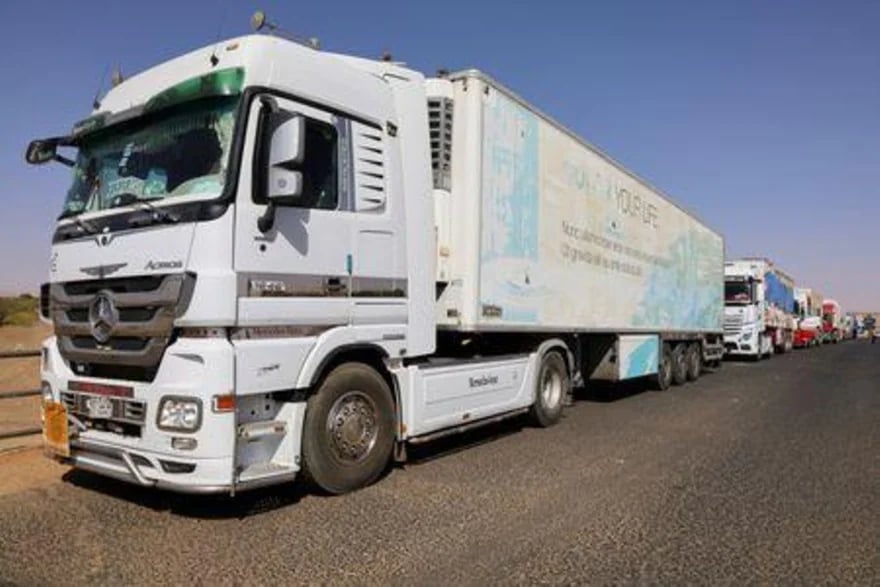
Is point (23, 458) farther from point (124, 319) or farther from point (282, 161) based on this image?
point (282, 161)

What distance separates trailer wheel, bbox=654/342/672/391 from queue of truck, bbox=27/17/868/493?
7354mm

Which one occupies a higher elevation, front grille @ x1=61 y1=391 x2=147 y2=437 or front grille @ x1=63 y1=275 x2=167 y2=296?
front grille @ x1=63 y1=275 x2=167 y2=296

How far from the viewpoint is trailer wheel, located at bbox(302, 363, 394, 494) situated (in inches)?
236

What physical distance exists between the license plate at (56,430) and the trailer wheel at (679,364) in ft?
43.3

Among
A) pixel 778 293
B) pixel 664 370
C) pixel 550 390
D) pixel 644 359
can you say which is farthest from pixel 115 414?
pixel 778 293

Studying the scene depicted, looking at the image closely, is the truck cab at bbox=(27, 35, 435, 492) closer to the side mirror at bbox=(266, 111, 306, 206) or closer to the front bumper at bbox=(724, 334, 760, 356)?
the side mirror at bbox=(266, 111, 306, 206)

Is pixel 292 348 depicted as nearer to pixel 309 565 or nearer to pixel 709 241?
pixel 309 565

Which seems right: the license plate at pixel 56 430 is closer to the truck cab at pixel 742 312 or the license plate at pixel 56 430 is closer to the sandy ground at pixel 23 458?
the sandy ground at pixel 23 458

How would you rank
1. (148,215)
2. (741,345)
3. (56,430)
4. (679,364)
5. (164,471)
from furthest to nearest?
(741,345), (679,364), (56,430), (148,215), (164,471)

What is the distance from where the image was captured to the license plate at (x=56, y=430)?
5961mm

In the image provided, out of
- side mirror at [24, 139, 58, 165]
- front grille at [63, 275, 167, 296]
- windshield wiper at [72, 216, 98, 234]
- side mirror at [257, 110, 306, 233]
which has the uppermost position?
side mirror at [24, 139, 58, 165]

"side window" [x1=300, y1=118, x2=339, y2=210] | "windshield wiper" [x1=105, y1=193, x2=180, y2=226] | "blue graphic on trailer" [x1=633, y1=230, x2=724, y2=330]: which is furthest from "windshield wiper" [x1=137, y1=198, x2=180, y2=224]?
"blue graphic on trailer" [x1=633, y1=230, x2=724, y2=330]

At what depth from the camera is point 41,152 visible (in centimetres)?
698

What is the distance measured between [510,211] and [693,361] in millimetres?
10779
